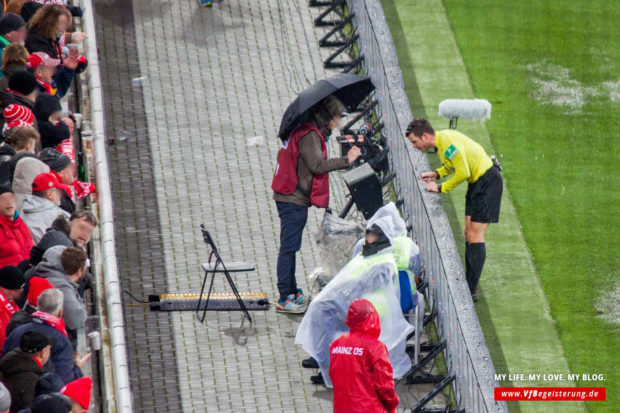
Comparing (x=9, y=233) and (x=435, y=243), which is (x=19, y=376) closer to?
(x=9, y=233)

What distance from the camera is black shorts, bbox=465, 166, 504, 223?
41.7ft

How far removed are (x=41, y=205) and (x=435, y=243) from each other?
3599 millimetres

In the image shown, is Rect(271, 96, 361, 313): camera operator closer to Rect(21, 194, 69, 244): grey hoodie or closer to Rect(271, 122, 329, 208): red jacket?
Rect(271, 122, 329, 208): red jacket

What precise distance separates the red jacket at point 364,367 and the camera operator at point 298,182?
220 cm

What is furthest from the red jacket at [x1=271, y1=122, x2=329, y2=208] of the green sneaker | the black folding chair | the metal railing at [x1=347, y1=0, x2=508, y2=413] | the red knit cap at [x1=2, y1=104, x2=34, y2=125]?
the red knit cap at [x1=2, y1=104, x2=34, y2=125]

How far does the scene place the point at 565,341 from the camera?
1378cm

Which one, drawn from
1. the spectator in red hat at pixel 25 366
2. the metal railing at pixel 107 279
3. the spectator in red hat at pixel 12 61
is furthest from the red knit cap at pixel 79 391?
the spectator in red hat at pixel 12 61

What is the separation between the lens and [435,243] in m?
11.9

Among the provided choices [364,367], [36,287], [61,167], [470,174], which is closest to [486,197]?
[470,174]

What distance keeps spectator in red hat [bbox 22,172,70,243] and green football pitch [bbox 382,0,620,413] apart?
16.4 feet

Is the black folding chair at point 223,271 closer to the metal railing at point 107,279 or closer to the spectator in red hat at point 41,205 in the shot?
the metal railing at point 107,279

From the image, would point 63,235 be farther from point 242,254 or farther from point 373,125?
point 373,125

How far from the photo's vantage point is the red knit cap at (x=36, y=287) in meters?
9.65

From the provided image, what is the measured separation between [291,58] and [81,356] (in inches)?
277
